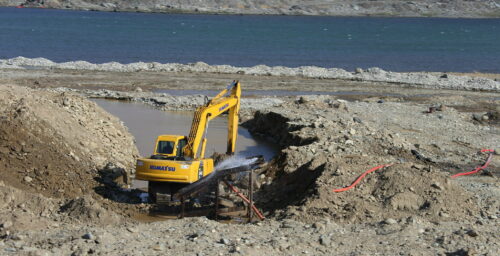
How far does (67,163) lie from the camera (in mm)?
21281

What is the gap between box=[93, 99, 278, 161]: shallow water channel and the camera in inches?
1099

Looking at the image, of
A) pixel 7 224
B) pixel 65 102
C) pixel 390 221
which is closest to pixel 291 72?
pixel 65 102

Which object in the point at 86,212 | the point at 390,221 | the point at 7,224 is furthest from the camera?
the point at 86,212

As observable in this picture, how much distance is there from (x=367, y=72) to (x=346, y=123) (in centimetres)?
2201

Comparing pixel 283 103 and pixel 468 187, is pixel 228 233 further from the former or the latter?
pixel 283 103

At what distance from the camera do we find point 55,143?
21.7 meters

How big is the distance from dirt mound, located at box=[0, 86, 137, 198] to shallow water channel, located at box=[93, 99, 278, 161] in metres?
2.24

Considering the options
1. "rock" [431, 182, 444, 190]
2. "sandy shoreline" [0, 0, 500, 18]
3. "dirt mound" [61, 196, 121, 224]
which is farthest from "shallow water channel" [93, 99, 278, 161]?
"sandy shoreline" [0, 0, 500, 18]

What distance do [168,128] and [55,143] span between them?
30.5 feet

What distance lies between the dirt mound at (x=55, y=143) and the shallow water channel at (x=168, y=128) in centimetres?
224

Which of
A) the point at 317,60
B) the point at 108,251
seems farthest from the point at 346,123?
the point at 317,60

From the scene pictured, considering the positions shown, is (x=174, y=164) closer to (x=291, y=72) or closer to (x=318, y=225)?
Result: (x=318, y=225)

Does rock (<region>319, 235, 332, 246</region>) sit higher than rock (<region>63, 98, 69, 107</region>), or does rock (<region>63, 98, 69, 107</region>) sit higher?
rock (<region>63, 98, 69, 107</region>)

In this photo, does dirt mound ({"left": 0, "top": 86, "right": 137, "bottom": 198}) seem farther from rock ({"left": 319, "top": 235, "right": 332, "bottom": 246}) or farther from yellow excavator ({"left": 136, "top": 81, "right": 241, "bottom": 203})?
rock ({"left": 319, "top": 235, "right": 332, "bottom": 246})
